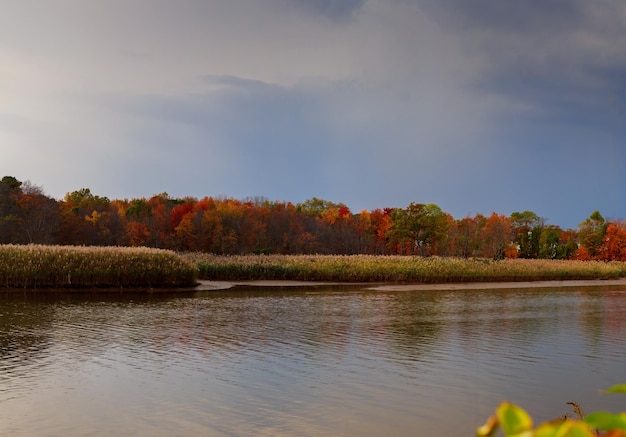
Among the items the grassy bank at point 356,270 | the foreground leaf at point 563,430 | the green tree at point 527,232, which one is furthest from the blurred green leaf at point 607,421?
the green tree at point 527,232

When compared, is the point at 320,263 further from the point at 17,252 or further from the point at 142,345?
the point at 142,345

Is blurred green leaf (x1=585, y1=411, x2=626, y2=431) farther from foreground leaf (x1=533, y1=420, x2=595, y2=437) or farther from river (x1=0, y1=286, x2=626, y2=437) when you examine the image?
river (x1=0, y1=286, x2=626, y2=437)

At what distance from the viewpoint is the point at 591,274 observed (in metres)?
45.7

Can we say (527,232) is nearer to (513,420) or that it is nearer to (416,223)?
(416,223)

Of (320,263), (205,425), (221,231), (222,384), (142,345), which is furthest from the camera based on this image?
(221,231)

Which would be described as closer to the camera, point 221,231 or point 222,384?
point 222,384

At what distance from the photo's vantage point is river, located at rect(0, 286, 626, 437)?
7449mm

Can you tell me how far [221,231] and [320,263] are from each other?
26.7 metres

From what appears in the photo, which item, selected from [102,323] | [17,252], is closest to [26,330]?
[102,323]

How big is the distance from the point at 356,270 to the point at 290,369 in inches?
1034

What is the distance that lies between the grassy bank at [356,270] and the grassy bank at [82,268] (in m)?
5.97

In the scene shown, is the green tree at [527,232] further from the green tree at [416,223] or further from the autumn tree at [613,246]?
the green tree at [416,223]

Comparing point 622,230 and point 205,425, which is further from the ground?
point 622,230

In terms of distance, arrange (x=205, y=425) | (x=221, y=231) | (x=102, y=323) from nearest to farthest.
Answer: (x=205, y=425) → (x=102, y=323) → (x=221, y=231)
